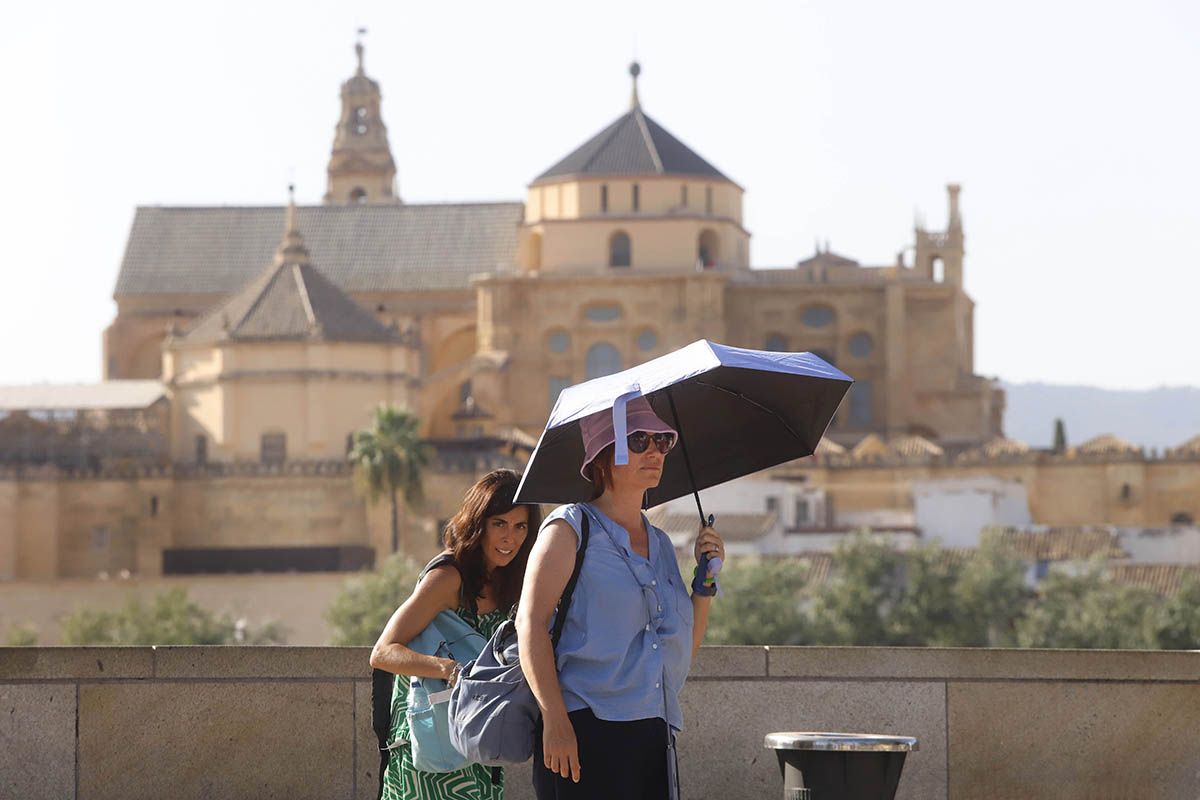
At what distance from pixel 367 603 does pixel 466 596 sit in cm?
6779

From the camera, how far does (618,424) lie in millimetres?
11180

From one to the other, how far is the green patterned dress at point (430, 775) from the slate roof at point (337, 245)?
9623 cm

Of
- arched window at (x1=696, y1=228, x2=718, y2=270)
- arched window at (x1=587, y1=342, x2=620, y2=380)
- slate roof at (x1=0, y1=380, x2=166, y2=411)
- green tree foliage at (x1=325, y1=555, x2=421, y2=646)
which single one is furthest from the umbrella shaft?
arched window at (x1=696, y1=228, x2=718, y2=270)

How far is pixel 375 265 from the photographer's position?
110m

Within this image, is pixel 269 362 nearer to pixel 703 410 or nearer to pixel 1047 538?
pixel 1047 538

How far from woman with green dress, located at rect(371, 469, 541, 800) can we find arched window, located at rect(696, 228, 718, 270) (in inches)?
3590

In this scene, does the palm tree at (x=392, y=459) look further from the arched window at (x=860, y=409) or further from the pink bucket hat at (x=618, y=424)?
the pink bucket hat at (x=618, y=424)

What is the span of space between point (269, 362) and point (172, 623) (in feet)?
50.5

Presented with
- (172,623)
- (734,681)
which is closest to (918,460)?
(172,623)

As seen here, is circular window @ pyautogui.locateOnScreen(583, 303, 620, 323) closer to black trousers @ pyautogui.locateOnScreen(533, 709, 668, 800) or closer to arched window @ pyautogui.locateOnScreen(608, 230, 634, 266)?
arched window @ pyautogui.locateOnScreen(608, 230, 634, 266)

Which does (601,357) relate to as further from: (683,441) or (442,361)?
(683,441)

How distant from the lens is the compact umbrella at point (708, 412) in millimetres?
11625

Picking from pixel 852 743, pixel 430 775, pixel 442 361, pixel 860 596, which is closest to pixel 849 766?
pixel 852 743

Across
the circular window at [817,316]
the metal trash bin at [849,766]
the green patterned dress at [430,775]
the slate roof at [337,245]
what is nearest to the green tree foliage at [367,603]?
the circular window at [817,316]
